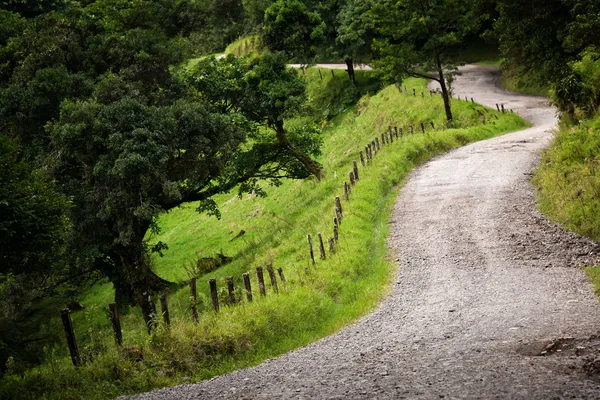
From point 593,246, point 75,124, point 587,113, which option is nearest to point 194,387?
point 593,246

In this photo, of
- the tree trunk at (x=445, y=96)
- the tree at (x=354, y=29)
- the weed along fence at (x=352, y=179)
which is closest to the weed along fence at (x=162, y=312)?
the weed along fence at (x=352, y=179)

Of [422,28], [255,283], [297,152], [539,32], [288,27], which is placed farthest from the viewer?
[422,28]

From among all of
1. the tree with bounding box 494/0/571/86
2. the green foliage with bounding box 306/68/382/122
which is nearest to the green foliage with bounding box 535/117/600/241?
the tree with bounding box 494/0/571/86

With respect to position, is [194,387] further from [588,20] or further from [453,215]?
[588,20]

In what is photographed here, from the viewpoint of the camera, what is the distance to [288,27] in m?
36.7

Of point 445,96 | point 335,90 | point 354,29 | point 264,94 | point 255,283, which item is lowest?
point 255,283

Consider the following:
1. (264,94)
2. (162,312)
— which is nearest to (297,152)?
(264,94)

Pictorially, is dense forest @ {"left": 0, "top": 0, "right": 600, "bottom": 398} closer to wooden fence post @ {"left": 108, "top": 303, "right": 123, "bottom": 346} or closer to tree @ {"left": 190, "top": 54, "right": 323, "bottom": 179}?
tree @ {"left": 190, "top": 54, "right": 323, "bottom": 179}

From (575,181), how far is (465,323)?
9763 millimetres

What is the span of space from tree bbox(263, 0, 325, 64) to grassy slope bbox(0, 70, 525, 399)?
→ 7578 mm

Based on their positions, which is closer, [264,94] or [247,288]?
[247,288]

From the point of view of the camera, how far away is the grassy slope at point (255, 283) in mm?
12873

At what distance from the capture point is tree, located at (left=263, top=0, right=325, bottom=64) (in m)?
35.9

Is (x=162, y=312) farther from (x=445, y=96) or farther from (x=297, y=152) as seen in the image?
(x=445, y=96)
